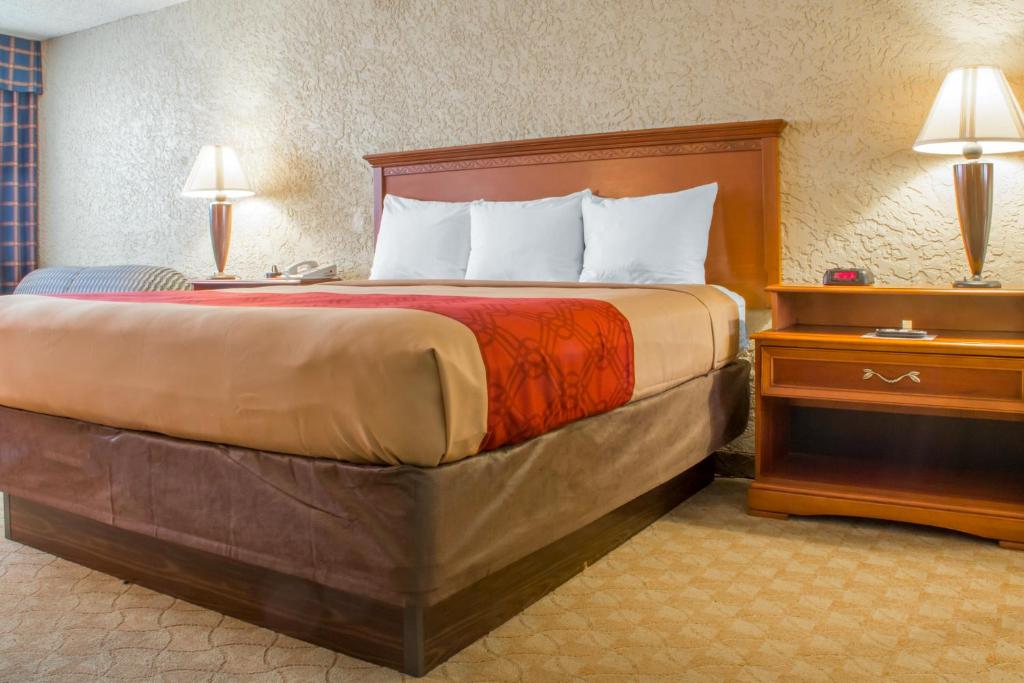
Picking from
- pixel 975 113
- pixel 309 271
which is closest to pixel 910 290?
pixel 975 113

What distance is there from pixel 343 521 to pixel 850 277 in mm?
1955

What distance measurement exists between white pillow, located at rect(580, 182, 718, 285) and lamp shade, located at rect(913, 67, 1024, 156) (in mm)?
782

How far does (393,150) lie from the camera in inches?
169

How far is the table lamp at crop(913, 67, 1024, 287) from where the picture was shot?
103 inches

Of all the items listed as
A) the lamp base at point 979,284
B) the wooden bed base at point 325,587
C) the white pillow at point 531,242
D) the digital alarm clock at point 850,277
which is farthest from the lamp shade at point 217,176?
the lamp base at point 979,284

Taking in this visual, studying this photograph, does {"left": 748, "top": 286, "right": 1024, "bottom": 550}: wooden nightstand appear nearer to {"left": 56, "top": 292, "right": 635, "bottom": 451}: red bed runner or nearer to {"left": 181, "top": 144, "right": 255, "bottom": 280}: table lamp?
{"left": 56, "top": 292, "right": 635, "bottom": 451}: red bed runner

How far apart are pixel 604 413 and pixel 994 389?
1143 mm

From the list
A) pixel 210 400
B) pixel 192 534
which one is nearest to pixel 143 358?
pixel 210 400

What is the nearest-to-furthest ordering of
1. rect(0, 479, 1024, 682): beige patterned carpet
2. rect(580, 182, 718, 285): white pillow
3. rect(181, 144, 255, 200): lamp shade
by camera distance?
1. rect(0, 479, 1024, 682): beige patterned carpet
2. rect(580, 182, 718, 285): white pillow
3. rect(181, 144, 255, 200): lamp shade

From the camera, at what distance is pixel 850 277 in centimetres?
286

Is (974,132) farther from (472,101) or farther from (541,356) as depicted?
(472,101)

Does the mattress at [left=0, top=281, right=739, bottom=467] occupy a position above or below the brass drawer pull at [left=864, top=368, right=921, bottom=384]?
above

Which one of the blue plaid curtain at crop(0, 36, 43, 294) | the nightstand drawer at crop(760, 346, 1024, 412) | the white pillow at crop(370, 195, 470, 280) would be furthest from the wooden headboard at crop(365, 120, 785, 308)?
the blue plaid curtain at crop(0, 36, 43, 294)

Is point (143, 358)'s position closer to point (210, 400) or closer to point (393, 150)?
point (210, 400)
